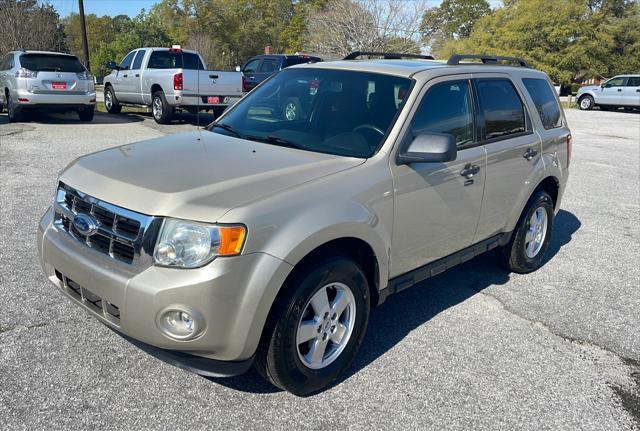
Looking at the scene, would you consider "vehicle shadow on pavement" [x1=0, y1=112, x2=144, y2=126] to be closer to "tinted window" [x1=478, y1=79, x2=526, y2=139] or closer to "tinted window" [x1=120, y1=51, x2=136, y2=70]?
"tinted window" [x1=120, y1=51, x2=136, y2=70]

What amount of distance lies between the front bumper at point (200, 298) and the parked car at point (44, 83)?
12.2 m

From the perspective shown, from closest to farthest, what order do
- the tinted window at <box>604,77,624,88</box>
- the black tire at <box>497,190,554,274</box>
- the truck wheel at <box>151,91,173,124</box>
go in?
the black tire at <box>497,190,554,274</box> < the truck wheel at <box>151,91,173,124</box> < the tinted window at <box>604,77,624,88</box>

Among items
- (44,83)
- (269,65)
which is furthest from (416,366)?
(269,65)

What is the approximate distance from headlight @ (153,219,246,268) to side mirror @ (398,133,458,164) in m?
1.25

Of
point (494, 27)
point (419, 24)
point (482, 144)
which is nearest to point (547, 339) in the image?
point (482, 144)

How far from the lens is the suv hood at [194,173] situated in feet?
8.70

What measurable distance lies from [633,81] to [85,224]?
31315 millimetres

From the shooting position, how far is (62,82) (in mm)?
13367

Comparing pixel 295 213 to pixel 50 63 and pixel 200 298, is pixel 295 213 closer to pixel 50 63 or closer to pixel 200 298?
pixel 200 298

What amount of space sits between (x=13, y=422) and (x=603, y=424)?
304cm

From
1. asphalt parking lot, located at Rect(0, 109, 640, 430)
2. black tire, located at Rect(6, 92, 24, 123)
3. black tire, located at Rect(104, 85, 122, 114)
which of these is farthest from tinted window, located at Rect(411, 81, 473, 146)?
black tire, located at Rect(104, 85, 122, 114)

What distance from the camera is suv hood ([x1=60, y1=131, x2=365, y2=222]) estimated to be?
265 cm

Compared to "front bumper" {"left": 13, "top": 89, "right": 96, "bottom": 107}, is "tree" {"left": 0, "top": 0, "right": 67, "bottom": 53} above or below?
above

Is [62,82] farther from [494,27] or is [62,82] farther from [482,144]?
[494,27]
